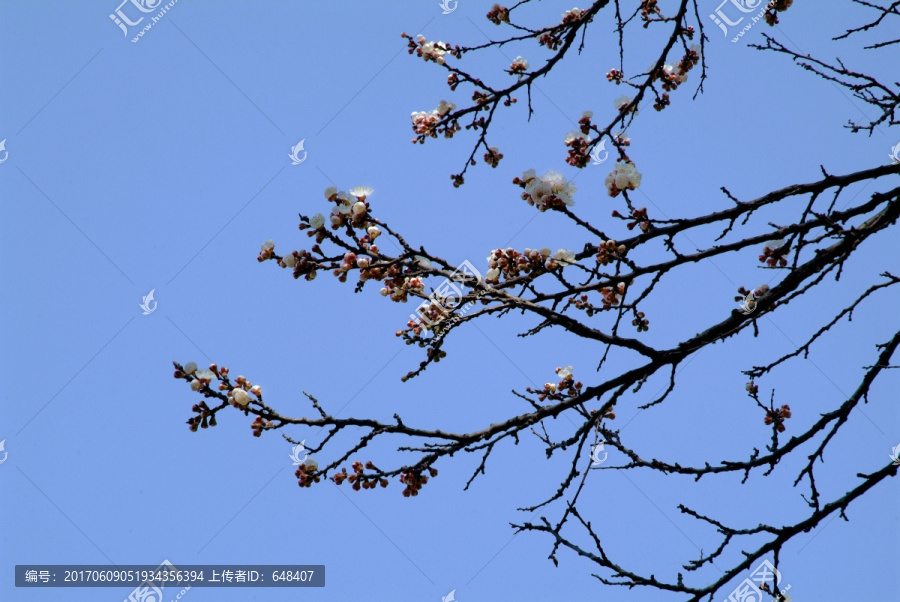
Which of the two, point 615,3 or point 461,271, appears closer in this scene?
point 461,271

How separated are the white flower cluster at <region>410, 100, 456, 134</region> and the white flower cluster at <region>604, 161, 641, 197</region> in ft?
5.08

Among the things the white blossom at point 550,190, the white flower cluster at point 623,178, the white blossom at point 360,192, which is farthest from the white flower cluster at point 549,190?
the white blossom at point 360,192

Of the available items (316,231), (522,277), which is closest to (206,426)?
(316,231)

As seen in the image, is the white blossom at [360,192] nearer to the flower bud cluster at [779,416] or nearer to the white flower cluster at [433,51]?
the white flower cluster at [433,51]

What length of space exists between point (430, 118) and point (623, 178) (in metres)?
1.66

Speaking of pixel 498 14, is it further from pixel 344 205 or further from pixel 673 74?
pixel 344 205

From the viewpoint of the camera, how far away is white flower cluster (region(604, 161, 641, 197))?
8.27 ft

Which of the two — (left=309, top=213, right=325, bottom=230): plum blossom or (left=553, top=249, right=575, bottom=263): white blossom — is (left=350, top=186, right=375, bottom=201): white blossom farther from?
(left=553, top=249, right=575, bottom=263): white blossom

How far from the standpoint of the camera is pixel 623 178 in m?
2.52

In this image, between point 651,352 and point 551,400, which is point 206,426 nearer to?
point 551,400

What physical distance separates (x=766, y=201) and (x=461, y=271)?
4.25 ft

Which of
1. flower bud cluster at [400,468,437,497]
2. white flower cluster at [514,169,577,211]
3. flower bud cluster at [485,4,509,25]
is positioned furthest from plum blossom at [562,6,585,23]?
flower bud cluster at [400,468,437,497]

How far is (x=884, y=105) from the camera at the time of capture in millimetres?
3336

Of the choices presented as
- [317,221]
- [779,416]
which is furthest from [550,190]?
[779,416]
